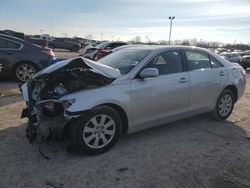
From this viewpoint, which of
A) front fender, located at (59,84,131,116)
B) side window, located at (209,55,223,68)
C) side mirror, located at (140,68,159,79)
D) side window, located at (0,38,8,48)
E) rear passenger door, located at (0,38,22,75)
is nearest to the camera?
front fender, located at (59,84,131,116)

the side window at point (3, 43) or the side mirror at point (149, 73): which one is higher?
the side window at point (3, 43)

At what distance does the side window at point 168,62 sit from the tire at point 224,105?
1.33m

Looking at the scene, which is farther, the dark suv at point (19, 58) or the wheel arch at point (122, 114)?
the dark suv at point (19, 58)

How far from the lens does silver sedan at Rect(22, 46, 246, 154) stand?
4598 millimetres

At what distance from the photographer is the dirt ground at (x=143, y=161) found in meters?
4.01

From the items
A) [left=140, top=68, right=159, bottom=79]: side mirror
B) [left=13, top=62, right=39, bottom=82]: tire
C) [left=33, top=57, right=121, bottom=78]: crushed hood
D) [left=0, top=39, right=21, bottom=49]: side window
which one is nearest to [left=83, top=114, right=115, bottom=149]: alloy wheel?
[left=33, top=57, right=121, bottom=78]: crushed hood

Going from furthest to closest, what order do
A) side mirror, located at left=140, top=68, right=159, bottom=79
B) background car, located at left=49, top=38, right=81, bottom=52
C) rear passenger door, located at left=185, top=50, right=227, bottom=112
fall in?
background car, located at left=49, top=38, right=81, bottom=52 < rear passenger door, located at left=185, top=50, right=227, bottom=112 < side mirror, located at left=140, top=68, right=159, bottom=79

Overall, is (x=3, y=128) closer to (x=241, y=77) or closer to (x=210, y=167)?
(x=210, y=167)

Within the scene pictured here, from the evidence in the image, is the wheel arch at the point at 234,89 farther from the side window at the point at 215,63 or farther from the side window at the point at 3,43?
the side window at the point at 3,43

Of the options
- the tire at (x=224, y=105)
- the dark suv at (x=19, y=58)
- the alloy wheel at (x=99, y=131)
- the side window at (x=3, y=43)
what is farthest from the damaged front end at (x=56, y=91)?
the side window at (x=3, y=43)

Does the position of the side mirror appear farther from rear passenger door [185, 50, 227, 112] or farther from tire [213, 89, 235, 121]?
Answer: tire [213, 89, 235, 121]

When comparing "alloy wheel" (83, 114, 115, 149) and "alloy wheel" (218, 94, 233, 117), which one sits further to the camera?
"alloy wheel" (218, 94, 233, 117)

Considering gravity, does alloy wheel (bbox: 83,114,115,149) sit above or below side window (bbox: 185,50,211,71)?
below

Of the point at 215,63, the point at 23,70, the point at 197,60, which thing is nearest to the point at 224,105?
the point at 215,63
